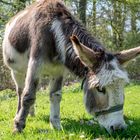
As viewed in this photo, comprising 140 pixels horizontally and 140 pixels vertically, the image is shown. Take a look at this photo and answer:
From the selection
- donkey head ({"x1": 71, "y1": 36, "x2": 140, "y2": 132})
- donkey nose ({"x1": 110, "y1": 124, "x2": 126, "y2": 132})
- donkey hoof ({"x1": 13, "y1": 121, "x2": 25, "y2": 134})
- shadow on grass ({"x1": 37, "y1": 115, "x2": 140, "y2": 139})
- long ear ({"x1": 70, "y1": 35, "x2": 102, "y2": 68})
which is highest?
long ear ({"x1": 70, "y1": 35, "x2": 102, "y2": 68})

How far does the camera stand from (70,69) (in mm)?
6309

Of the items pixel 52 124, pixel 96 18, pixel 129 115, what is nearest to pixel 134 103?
pixel 129 115

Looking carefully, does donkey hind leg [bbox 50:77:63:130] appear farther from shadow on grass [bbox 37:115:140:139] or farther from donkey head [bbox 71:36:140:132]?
donkey head [bbox 71:36:140:132]

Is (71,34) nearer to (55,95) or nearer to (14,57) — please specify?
(55,95)

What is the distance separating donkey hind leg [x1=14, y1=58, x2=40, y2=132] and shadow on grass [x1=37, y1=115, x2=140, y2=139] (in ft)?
2.29

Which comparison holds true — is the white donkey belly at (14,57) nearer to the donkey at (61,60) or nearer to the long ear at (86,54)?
the donkey at (61,60)

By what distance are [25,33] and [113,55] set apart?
78.5 inches

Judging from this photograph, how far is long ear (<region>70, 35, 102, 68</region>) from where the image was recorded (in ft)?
17.8

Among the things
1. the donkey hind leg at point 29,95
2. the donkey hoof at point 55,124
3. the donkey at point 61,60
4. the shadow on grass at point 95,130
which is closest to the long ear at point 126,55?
the donkey at point 61,60

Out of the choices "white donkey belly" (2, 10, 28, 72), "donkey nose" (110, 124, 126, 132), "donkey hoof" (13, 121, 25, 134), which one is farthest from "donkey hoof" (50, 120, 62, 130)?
"donkey nose" (110, 124, 126, 132)

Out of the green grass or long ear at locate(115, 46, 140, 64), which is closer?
the green grass

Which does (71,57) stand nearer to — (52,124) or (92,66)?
(92,66)

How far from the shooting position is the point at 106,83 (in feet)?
18.2

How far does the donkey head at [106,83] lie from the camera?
5.53 meters
